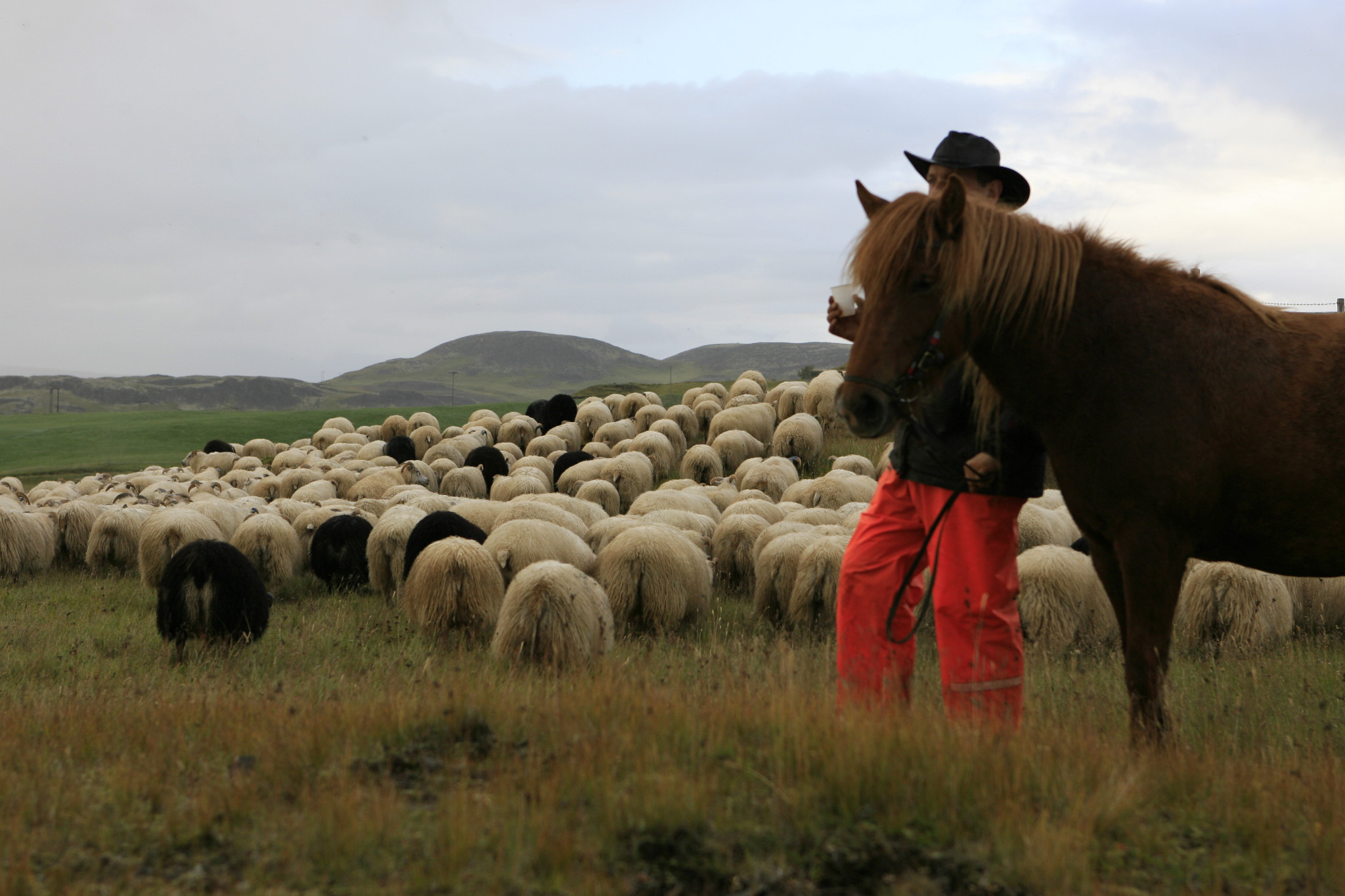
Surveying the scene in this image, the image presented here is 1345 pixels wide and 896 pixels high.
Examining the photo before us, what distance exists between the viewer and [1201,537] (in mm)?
3451

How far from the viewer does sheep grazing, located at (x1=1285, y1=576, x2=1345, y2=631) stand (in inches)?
321

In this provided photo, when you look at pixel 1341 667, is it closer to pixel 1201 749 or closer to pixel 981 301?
pixel 1201 749

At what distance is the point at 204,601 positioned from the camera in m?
7.51

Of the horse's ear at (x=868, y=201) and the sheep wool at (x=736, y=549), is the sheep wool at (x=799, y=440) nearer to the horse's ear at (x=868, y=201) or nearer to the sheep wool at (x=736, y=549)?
the sheep wool at (x=736, y=549)

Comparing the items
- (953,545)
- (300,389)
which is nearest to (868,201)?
(953,545)

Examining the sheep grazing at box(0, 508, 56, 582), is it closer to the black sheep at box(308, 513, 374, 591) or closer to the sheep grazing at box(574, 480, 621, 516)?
the black sheep at box(308, 513, 374, 591)

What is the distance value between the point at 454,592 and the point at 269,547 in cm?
421

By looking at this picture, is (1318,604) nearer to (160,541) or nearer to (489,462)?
(160,541)

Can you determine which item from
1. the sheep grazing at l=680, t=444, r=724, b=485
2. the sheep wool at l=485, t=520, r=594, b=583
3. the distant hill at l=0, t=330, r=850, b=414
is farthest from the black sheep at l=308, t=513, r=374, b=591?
the distant hill at l=0, t=330, r=850, b=414

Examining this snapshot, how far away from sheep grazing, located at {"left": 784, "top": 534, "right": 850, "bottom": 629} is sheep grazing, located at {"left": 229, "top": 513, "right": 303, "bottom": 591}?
642 cm

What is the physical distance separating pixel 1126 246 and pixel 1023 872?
2.47 meters

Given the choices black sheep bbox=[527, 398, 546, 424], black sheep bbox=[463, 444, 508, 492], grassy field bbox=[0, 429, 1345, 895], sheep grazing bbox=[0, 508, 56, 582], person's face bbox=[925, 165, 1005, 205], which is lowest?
sheep grazing bbox=[0, 508, 56, 582]

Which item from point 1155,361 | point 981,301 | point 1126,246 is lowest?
point 1155,361

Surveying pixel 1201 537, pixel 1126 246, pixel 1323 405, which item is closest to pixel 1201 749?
pixel 1201 537
